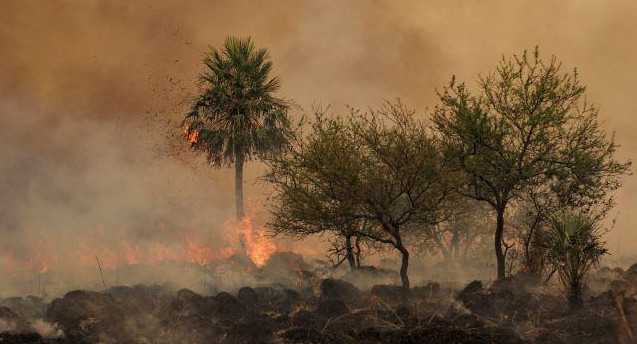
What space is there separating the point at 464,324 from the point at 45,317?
14.0 meters

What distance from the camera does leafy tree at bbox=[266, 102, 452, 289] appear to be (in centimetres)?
2353

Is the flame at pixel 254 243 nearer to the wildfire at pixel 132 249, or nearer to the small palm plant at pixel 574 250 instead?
the wildfire at pixel 132 249

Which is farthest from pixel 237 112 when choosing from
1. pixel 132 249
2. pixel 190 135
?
pixel 132 249

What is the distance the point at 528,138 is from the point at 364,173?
6.42m

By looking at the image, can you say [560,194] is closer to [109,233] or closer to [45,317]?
[45,317]

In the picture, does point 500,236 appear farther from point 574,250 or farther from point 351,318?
point 351,318

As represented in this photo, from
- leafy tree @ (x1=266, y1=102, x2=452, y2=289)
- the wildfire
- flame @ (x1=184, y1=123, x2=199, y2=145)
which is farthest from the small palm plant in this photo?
flame @ (x1=184, y1=123, x2=199, y2=145)

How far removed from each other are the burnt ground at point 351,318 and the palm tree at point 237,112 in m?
18.2

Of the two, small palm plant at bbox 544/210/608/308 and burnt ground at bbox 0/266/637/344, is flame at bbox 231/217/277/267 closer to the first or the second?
burnt ground at bbox 0/266/637/344

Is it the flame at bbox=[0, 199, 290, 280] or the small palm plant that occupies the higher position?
the flame at bbox=[0, 199, 290, 280]

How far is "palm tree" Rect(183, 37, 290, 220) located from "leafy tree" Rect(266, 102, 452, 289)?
584 inches

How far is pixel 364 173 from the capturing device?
81.1 feet

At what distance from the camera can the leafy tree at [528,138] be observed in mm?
22906

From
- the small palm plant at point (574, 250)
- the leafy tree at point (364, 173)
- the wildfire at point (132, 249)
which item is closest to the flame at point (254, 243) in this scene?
the wildfire at point (132, 249)
